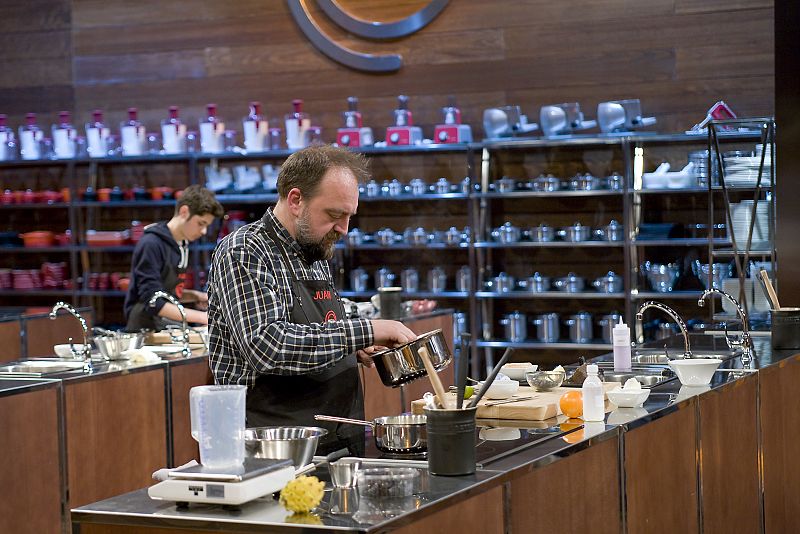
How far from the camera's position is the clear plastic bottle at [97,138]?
30.7 feet

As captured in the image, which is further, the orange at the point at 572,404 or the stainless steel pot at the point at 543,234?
the stainless steel pot at the point at 543,234

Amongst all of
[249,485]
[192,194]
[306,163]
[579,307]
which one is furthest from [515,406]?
[579,307]

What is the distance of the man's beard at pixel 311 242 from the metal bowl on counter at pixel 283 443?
2.72 ft

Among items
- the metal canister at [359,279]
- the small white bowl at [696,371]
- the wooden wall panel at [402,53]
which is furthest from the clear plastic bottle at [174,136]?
the small white bowl at [696,371]

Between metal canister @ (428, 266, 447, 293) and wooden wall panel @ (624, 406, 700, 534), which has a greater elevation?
metal canister @ (428, 266, 447, 293)

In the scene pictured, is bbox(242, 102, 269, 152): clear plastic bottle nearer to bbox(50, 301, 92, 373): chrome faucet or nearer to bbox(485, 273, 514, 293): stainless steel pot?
bbox(485, 273, 514, 293): stainless steel pot

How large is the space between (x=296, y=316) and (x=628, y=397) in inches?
37.5

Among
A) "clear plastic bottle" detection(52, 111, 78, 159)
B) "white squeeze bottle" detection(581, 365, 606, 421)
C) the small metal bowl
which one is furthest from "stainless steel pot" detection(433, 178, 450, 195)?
"white squeeze bottle" detection(581, 365, 606, 421)

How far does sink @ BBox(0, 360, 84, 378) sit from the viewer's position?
4727mm

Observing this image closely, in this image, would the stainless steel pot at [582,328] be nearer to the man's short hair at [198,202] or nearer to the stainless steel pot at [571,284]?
the stainless steel pot at [571,284]

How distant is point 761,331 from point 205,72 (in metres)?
5.43

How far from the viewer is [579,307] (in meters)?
8.45

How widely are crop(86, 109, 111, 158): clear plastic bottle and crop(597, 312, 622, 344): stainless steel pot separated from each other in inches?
163

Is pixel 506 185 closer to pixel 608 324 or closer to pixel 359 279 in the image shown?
pixel 608 324
